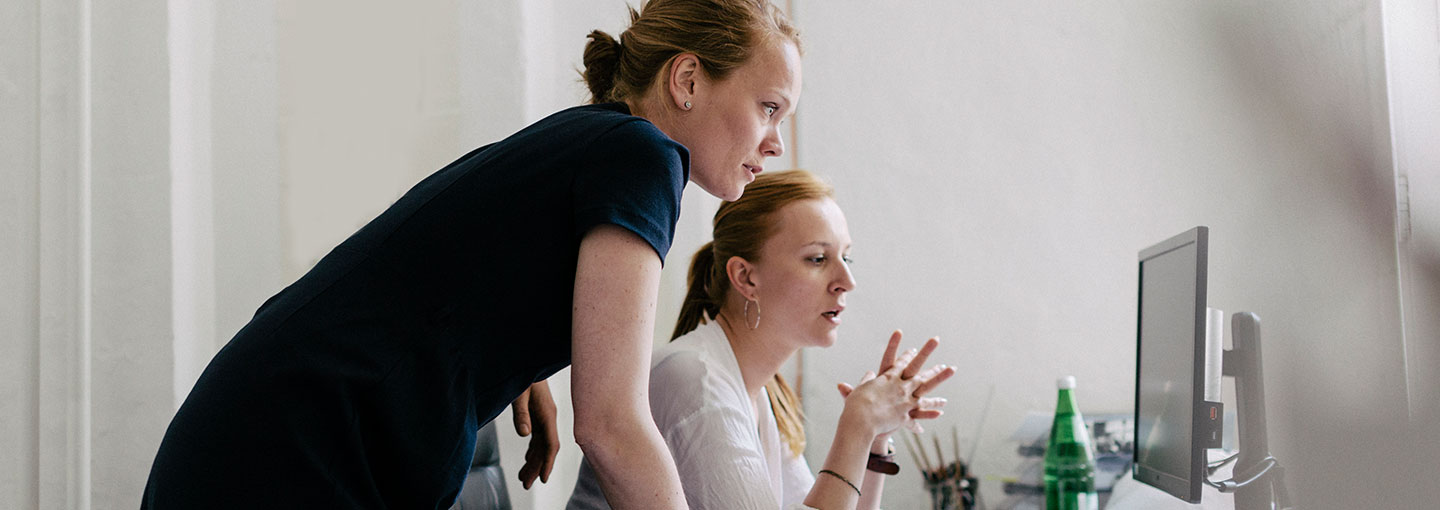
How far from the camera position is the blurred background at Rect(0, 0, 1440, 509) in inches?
31.7

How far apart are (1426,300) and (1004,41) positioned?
66.7 inches

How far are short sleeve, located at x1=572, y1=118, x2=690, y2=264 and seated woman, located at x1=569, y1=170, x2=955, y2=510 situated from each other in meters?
0.55

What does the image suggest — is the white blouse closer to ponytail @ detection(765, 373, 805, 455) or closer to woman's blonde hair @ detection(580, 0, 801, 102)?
ponytail @ detection(765, 373, 805, 455)

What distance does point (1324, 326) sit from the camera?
0.79 m

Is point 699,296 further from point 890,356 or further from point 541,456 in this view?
point 541,456

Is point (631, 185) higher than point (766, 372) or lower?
higher

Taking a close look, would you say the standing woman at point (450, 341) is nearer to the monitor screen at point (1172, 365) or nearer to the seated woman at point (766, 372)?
the seated woman at point (766, 372)

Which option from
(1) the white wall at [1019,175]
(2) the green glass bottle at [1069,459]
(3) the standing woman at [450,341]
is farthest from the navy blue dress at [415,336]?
(1) the white wall at [1019,175]

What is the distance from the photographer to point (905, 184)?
Answer: 2.25 m

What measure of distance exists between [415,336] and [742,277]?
2.83ft

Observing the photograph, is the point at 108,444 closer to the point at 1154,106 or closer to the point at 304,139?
the point at 304,139

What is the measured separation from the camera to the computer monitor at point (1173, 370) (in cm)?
118

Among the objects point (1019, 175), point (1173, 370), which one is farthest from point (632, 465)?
point (1019, 175)

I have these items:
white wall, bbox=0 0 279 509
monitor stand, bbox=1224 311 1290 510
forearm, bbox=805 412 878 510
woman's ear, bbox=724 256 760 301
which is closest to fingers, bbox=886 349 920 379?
forearm, bbox=805 412 878 510
